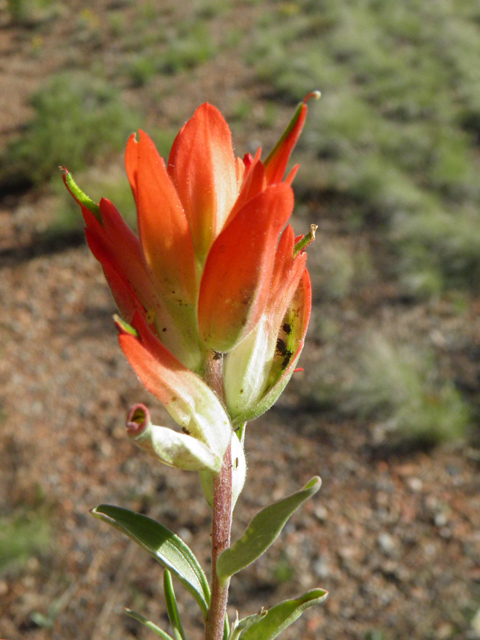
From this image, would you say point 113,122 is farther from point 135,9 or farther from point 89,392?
point 135,9

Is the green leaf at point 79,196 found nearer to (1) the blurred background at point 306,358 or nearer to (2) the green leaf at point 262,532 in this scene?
(2) the green leaf at point 262,532

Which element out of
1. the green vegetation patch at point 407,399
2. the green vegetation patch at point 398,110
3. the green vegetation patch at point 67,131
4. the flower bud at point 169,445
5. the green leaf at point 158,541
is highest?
the flower bud at point 169,445

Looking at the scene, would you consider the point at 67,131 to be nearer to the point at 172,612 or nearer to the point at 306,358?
the point at 306,358

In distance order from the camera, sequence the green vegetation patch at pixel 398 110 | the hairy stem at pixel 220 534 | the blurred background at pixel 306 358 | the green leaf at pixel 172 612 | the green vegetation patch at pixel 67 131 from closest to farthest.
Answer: the hairy stem at pixel 220 534, the green leaf at pixel 172 612, the blurred background at pixel 306 358, the green vegetation patch at pixel 398 110, the green vegetation patch at pixel 67 131

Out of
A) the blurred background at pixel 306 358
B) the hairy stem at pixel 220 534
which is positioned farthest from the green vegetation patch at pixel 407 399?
the hairy stem at pixel 220 534

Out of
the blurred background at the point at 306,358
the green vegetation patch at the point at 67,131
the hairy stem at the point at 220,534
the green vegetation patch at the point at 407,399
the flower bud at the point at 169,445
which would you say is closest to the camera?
the flower bud at the point at 169,445

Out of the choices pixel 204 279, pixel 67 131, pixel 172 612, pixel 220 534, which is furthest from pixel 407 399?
pixel 67 131

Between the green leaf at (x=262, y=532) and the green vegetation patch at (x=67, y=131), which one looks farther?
the green vegetation patch at (x=67, y=131)
